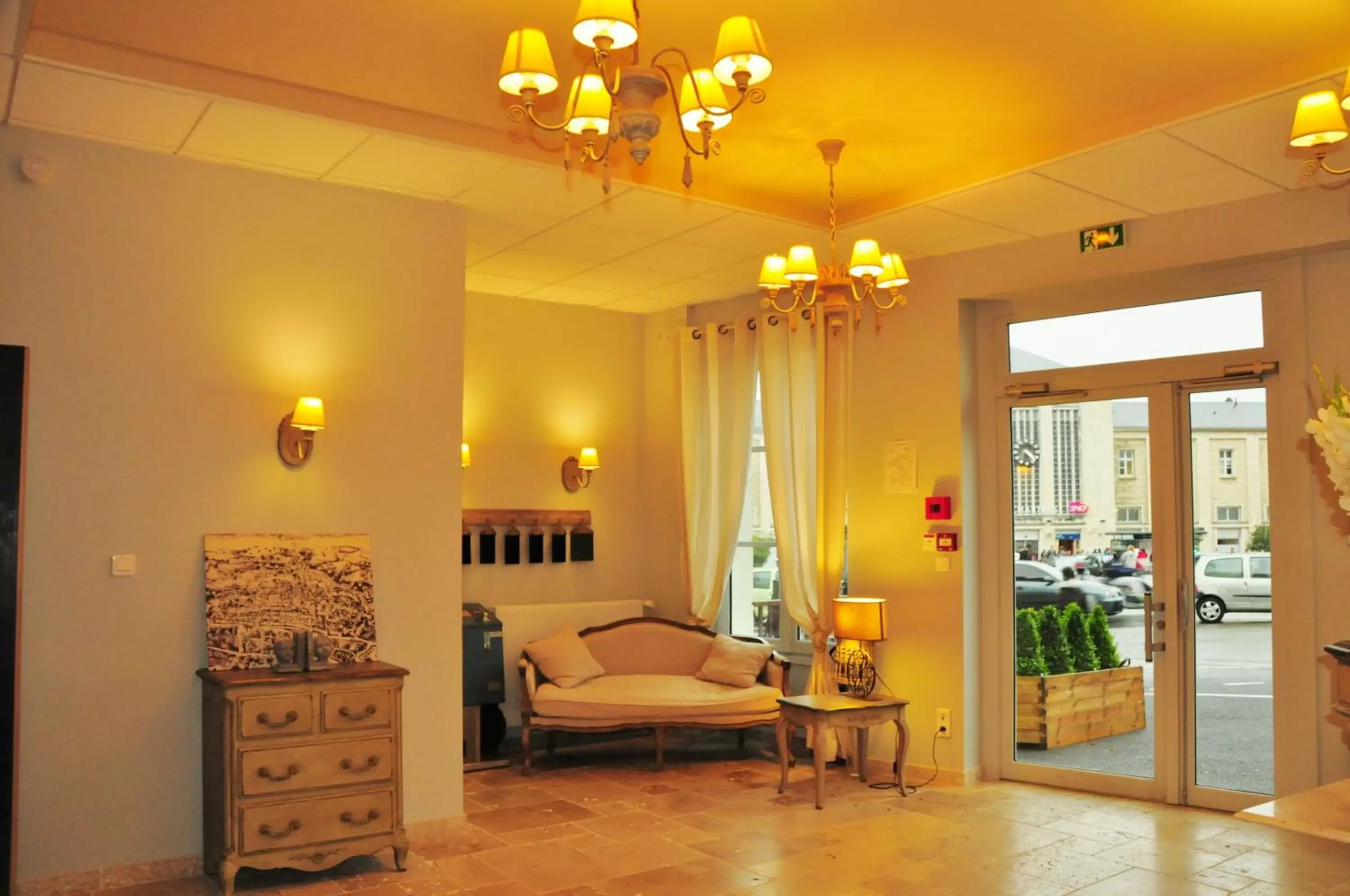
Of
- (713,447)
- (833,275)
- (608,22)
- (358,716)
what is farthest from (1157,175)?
(358,716)

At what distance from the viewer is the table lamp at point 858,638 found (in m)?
6.45

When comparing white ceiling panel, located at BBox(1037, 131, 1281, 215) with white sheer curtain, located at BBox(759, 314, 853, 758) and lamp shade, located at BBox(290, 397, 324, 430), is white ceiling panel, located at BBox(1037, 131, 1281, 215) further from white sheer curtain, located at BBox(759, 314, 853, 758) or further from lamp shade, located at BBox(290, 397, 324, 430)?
lamp shade, located at BBox(290, 397, 324, 430)

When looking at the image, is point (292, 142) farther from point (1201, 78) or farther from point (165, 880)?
point (1201, 78)

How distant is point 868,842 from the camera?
5.25 m

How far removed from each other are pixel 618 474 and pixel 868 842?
386 cm

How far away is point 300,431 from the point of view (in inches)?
202

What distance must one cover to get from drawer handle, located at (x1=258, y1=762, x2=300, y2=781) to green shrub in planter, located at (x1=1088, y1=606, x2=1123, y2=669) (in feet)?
14.3

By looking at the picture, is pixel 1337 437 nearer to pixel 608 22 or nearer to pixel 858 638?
pixel 608 22


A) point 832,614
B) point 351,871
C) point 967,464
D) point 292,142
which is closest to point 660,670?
point 832,614

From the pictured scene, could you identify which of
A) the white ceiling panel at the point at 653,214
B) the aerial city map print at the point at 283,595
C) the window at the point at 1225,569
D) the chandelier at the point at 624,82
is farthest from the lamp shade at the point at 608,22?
the window at the point at 1225,569

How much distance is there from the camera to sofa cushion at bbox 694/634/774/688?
7.16 meters

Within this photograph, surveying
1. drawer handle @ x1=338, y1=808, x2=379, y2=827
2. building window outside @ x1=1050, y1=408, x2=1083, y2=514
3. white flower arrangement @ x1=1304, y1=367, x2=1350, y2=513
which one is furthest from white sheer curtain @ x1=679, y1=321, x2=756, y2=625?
white flower arrangement @ x1=1304, y1=367, x2=1350, y2=513

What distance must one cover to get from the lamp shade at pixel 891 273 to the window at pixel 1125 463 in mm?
2083

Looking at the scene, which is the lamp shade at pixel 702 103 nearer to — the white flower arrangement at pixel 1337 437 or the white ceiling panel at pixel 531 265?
the white flower arrangement at pixel 1337 437
